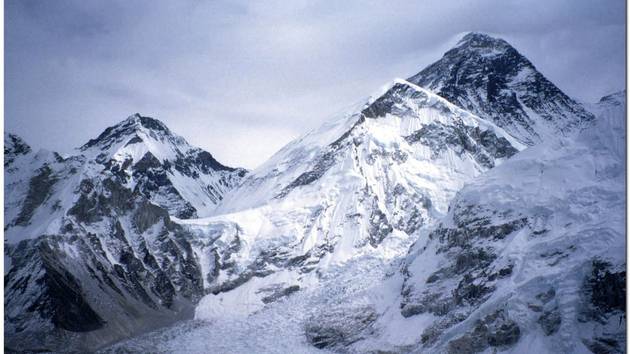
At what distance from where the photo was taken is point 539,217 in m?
45.8

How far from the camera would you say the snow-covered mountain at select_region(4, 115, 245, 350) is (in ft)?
169

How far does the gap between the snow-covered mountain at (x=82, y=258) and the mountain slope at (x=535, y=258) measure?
1133 inches

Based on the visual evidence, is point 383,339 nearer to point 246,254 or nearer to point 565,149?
point 565,149

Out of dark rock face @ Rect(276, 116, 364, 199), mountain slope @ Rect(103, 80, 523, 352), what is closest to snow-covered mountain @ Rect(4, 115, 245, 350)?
mountain slope @ Rect(103, 80, 523, 352)

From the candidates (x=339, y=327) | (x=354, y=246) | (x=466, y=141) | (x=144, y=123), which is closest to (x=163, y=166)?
(x=144, y=123)

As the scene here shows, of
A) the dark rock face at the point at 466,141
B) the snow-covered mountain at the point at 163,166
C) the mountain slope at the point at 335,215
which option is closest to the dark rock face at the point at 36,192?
the mountain slope at the point at 335,215

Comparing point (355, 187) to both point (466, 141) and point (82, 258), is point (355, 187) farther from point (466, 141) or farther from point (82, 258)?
point (82, 258)

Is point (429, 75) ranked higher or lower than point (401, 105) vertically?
higher

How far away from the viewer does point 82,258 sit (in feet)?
200

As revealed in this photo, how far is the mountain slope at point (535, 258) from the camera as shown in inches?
1373

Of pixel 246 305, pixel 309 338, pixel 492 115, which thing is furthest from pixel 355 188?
pixel 492 115

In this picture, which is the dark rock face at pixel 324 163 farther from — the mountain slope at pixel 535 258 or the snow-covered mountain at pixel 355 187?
the mountain slope at pixel 535 258

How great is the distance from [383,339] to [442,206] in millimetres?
39884

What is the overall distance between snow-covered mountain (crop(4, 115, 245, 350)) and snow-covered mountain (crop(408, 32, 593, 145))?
73000 millimetres
